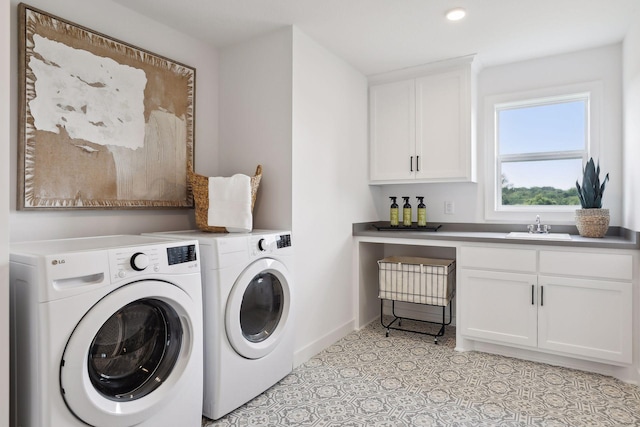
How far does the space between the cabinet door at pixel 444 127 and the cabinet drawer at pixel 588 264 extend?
34.7 inches

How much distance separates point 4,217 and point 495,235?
9.34 ft

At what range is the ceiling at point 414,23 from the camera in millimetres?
2240

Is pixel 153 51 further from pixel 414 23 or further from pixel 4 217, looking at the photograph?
pixel 414 23

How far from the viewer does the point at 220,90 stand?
2.89 meters

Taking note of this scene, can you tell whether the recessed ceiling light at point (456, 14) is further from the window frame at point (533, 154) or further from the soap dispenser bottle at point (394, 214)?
the soap dispenser bottle at point (394, 214)

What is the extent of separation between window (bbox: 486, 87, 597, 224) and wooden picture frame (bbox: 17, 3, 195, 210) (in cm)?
252

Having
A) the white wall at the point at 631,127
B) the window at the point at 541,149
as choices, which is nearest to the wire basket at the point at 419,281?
the window at the point at 541,149

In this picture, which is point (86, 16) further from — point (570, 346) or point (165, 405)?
point (570, 346)

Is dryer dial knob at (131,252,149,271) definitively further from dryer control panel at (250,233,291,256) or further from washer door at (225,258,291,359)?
dryer control panel at (250,233,291,256)

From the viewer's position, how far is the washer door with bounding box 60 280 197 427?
1367 mm

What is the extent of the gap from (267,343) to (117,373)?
32.6 inches

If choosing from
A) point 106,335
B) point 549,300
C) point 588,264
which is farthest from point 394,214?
point 106,335

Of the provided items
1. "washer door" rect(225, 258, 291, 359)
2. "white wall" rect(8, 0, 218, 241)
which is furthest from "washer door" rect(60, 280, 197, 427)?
"white wall" rect(8, 0, 218, 241)

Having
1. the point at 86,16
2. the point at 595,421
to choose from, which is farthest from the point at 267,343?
the point at 86,16
